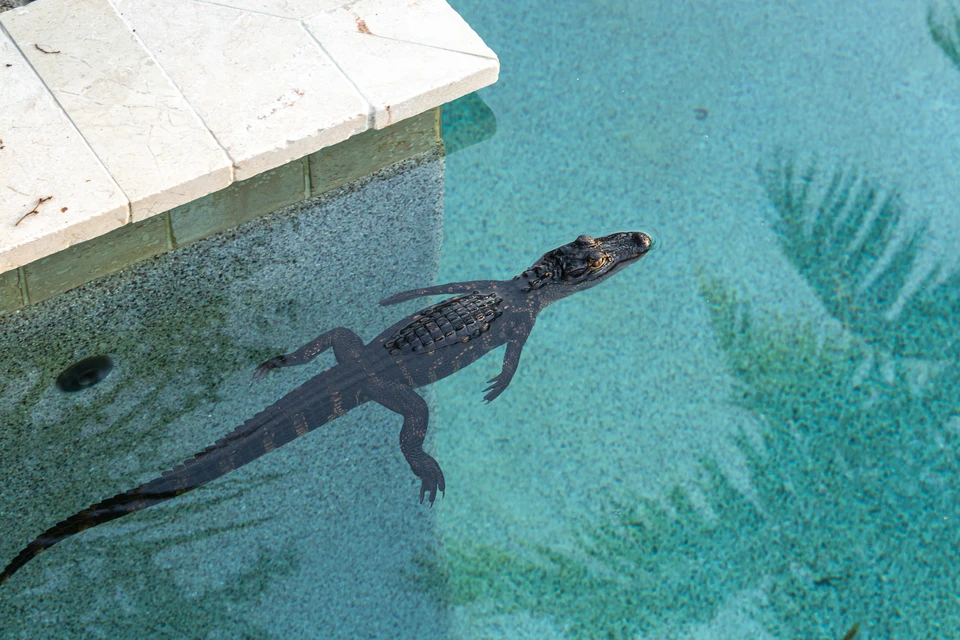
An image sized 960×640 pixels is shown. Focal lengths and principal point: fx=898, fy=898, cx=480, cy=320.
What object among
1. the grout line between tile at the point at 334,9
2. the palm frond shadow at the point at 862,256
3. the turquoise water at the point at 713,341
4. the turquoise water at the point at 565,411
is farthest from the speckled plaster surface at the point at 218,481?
the palm frond shadow at the point at 862,256

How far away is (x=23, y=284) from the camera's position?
161 inches

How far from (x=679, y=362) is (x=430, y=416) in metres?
1.38

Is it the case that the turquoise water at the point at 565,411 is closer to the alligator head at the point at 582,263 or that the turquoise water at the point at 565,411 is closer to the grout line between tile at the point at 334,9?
the alligator head at the point at 582,263

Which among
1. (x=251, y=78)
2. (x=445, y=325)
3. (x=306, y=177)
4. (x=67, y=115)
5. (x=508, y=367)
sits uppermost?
(x=251, y=78)

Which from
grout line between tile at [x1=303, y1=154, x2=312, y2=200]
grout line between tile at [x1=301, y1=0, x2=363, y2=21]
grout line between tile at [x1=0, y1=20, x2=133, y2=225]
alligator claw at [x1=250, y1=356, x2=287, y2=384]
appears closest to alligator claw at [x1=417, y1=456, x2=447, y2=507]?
alligator claw at [x1=250, y1=356, x2=287, y2=384]

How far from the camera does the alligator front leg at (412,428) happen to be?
14.1 ft

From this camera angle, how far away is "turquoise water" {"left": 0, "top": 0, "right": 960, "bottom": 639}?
4.04 meters

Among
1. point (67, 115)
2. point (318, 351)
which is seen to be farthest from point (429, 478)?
point (67, 115)

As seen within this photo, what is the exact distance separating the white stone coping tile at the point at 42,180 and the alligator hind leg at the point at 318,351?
0.96 metres

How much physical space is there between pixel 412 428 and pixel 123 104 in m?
2.03

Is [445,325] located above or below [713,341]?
above

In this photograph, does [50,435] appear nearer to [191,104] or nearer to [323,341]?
[323,341]

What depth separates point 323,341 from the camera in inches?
175

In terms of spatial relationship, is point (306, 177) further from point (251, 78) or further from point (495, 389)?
point (495, 389)
